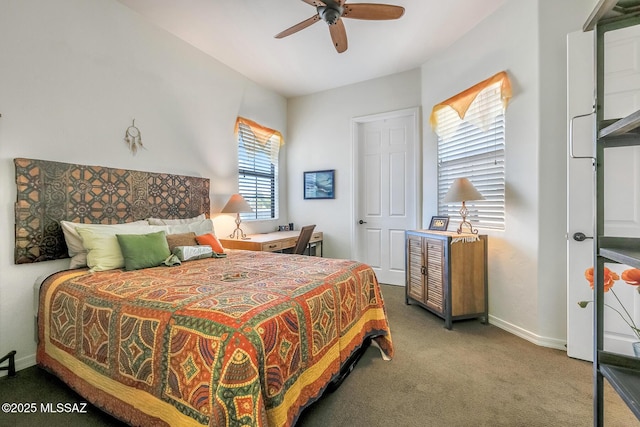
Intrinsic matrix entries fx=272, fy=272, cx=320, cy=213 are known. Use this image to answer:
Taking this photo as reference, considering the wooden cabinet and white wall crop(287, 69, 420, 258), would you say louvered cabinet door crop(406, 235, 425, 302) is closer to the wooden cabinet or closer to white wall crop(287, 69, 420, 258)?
the wooden cabinet

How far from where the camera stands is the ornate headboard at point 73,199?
1941 millimetres

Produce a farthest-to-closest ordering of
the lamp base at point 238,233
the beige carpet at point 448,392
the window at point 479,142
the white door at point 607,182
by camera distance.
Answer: the lamp base at point 238,233
the window at point 479,142
the white door at point 607,182
the beige carpet at point 448,392

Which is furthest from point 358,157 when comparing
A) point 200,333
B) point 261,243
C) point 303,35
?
point 200,333

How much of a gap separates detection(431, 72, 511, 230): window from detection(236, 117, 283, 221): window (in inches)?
94.8

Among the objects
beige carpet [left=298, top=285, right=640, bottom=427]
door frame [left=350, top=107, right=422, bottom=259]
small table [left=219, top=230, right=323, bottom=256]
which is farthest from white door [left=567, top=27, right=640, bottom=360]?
small table [left=219, top=230, right=323, bottom=256]

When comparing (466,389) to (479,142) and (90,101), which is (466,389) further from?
(90,101)

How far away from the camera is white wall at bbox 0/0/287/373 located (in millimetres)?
1916

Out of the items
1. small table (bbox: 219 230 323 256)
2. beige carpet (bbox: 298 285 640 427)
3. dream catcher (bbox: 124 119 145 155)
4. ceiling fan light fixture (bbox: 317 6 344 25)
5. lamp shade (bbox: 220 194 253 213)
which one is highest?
ceiling fan light fixture (bbox: 317 6 344 25)

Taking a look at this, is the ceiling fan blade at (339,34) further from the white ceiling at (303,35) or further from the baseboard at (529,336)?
the baseboard at (529,336)

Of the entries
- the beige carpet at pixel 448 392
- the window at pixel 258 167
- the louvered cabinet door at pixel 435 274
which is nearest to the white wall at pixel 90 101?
the window at pixel 258 167

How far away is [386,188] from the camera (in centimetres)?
403

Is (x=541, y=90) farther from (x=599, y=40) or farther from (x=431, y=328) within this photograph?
→ (x=431, y=328)

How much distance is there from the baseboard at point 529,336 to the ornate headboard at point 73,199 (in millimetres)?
3482

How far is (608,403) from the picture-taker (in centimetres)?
157
